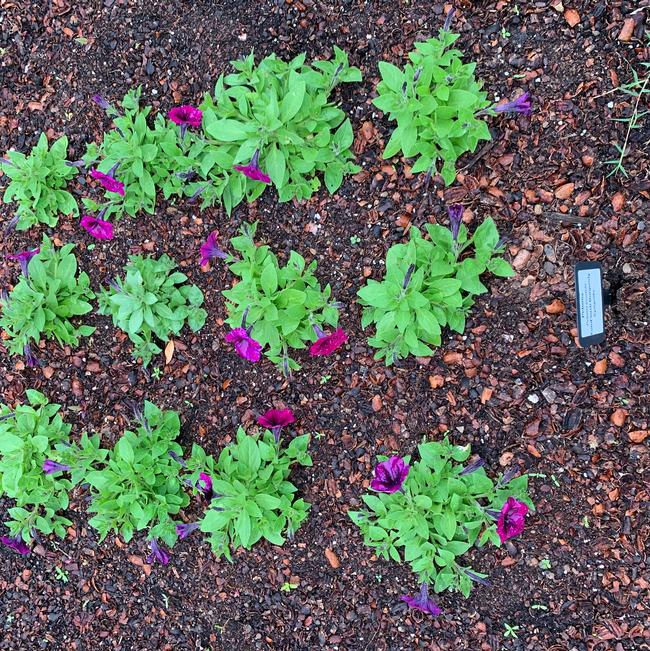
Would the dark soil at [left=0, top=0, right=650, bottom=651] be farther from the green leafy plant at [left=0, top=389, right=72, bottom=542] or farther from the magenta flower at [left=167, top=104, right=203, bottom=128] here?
the magenta flower at [left=167, top=104, right=203, bottom=128]

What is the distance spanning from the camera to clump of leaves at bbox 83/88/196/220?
2713mm

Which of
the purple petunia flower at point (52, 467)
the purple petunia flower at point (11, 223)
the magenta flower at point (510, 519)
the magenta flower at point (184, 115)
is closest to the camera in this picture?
the magenta flower at point (510, 519)

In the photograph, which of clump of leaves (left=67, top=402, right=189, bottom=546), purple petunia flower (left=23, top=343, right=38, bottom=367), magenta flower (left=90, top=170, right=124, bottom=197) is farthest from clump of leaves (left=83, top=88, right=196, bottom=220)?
clump of leaves (left=67, top=402, right=189, bottom=546)

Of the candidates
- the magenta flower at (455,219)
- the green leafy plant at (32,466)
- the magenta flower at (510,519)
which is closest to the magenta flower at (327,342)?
the magenta flower at (455,219)

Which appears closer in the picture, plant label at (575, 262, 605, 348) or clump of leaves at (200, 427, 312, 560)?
plant label at (575, 262, 605, 348)

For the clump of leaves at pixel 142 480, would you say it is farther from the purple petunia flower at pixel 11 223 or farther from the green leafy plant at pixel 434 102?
the green leafy plant at pixel 434 102

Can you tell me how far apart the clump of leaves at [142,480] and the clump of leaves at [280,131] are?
4.07ft

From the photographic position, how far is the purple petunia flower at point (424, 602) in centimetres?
251

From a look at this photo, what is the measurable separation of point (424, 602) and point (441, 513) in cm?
42

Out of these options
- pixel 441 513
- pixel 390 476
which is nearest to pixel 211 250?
pixel 390 476

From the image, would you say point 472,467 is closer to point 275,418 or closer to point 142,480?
point 275,418

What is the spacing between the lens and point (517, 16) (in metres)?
2.47

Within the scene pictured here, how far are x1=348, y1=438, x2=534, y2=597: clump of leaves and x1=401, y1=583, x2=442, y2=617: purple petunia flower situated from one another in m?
0.06

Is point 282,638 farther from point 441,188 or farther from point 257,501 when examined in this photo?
point 441,188
